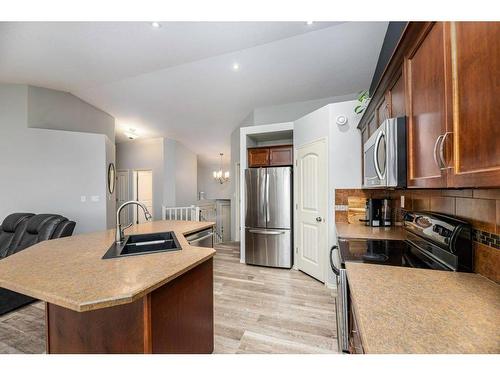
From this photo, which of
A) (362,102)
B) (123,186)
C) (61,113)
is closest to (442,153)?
(362,102)

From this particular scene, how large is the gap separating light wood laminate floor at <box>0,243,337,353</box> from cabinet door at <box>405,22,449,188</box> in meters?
1.54

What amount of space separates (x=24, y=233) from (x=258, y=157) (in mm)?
3419

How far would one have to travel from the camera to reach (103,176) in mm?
4312

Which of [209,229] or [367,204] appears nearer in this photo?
[367,204]

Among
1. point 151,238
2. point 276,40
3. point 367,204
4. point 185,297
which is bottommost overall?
point 185,297

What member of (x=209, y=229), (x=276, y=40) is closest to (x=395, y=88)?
(x=276, y=40)

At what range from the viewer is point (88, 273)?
112 cm

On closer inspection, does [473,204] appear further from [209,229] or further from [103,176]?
[103,176]

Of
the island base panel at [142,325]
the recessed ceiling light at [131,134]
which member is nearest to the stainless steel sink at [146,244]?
the island base panel at [142,325]

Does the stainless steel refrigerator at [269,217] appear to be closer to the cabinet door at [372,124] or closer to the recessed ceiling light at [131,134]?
the cabinet door at [372,124]

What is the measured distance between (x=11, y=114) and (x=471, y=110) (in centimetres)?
583

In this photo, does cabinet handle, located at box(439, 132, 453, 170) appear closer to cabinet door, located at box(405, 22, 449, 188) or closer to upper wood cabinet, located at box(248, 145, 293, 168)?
cabinet door, located at box(405, 22, 449, 188)

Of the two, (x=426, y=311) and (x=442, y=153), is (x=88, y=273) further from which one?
(x=442, y=153)

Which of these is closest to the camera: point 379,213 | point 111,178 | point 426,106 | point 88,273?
point 426,106
